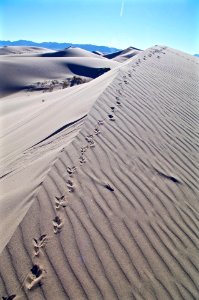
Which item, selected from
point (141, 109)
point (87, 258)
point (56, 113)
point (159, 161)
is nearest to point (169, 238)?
point (87, 258)

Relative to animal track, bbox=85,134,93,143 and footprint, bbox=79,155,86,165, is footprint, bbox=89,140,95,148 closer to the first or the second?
animal track, bbox=85,134,93,143

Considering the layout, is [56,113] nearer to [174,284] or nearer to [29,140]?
[29,140]

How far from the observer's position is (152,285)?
292 cm

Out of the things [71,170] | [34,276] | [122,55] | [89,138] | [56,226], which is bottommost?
[122,55]

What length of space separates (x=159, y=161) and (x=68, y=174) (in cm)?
157

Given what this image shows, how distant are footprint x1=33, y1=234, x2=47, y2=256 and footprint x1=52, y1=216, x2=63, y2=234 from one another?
0.13 meters

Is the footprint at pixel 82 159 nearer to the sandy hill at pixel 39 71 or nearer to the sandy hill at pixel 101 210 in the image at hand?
the sandy hill at pixel 101 210

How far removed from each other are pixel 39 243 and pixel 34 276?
347 mm

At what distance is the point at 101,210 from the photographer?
3609mm

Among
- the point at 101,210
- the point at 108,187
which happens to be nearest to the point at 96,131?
the point at 108,187

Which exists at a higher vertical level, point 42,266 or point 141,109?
point 141,109

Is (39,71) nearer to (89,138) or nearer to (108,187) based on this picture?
(89,138)

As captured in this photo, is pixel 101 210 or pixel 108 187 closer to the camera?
pixel 101 210

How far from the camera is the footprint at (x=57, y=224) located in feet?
10.6
